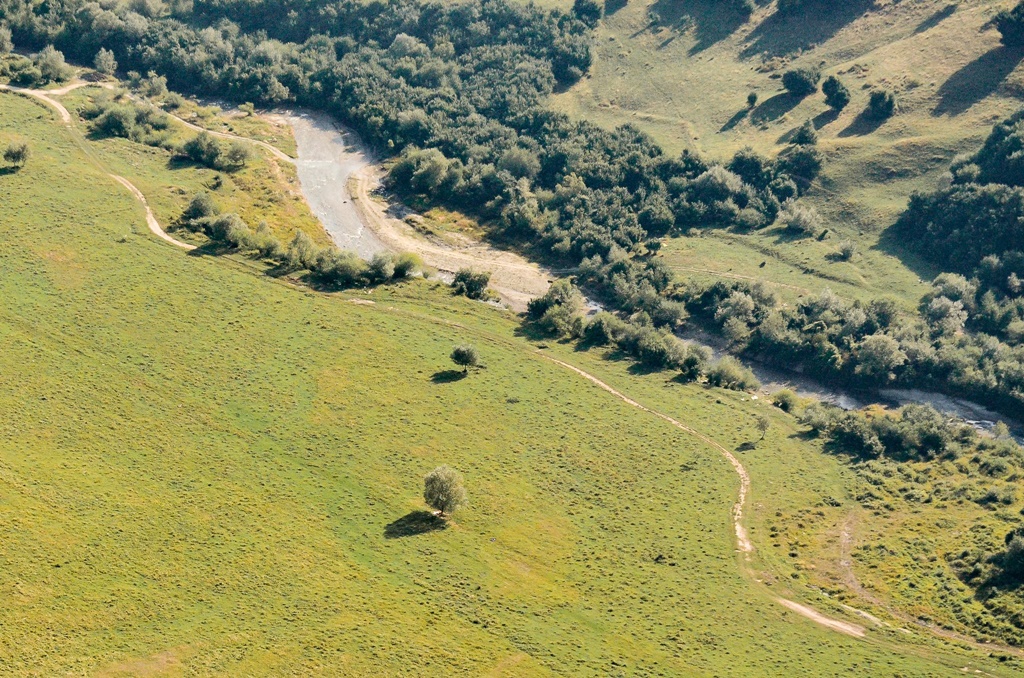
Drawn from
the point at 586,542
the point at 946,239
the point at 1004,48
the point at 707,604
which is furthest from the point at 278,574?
the point at 1004,48

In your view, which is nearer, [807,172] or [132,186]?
[132,186]

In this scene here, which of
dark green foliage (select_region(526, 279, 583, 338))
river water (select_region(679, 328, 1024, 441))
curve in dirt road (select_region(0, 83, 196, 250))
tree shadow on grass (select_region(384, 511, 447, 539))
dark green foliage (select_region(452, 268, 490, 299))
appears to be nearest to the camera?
tree shadow on grass (select_region(384, 511, 447, 539))

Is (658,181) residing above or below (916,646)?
above

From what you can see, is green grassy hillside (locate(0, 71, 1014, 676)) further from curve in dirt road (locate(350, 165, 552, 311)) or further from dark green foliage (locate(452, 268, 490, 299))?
curve in dirt road (locate(350, 165, 552, 311))

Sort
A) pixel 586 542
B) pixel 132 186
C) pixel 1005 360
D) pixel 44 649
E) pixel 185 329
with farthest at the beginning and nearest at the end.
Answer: pixel 132 186 → pixel 1005 360 → pixel 185 329 → pixel 586 542 → pixel 44 649

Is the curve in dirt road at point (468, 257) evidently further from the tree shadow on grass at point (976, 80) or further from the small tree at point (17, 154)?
the tree shadow on grass at point (976, 80)

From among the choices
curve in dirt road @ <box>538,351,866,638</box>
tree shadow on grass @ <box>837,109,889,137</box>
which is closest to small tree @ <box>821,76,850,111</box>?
tree shadow on grass @ <box>837,109,889,137</box>

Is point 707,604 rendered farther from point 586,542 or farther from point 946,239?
point 946,239
